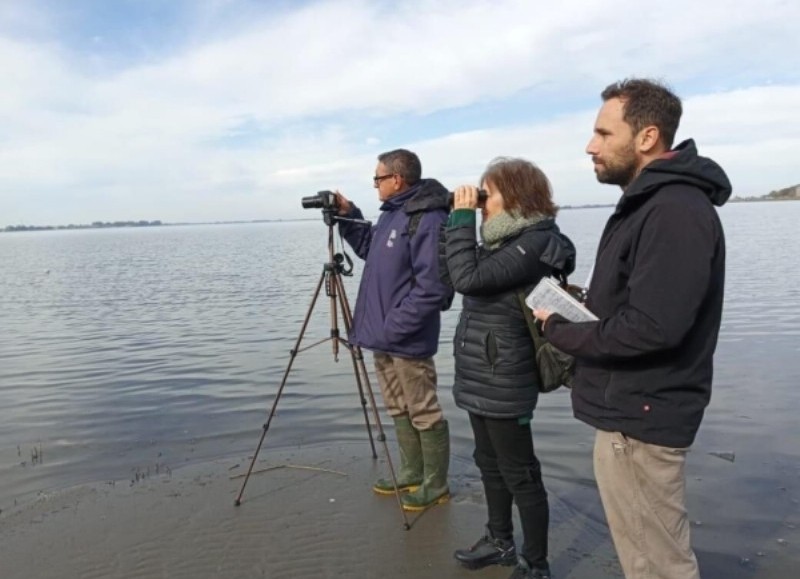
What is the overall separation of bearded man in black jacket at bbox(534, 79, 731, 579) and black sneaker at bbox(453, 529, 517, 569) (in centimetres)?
124

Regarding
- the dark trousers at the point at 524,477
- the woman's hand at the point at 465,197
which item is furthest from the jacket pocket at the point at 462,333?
the woman's hand at the point at 465,197

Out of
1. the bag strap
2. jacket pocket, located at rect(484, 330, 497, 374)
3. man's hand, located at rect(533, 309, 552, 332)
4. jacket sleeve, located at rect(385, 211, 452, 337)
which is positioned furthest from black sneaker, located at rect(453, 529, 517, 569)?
man's hand, located at rect(533, 309, 552, 332)

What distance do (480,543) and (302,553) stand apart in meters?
1.09

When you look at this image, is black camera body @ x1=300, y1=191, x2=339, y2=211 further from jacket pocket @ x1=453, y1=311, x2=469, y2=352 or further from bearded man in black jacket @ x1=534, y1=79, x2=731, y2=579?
bearded man in black jacket @ x1=534, y1=79, x2=731, y2=579

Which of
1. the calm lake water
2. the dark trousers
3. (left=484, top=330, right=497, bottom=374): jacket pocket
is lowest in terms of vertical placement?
the calm lake water

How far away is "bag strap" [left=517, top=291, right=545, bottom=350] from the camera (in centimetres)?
332

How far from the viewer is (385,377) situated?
187 inches

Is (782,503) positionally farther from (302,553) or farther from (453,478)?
(302,553)

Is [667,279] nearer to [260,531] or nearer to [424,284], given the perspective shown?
[424,284]

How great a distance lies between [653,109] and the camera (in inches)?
97.7

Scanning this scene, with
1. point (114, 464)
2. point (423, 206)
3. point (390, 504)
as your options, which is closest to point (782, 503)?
point (390, 504)

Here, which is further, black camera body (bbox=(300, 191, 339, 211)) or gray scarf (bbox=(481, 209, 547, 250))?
black camera body (bbox=(300, 191, 339, 211))

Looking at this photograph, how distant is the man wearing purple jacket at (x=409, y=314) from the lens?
14.3 ft

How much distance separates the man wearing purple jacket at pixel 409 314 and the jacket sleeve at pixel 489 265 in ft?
2.99
